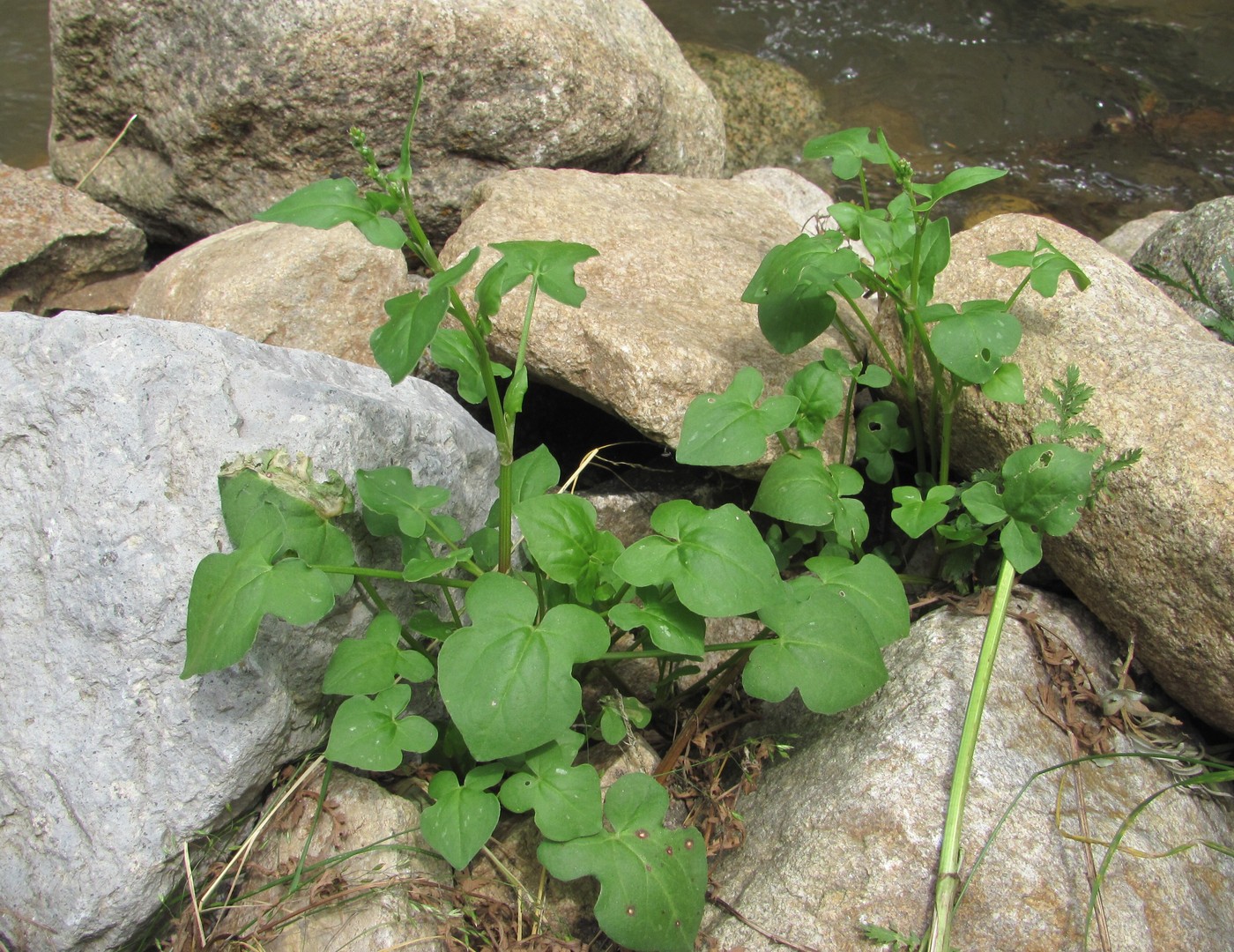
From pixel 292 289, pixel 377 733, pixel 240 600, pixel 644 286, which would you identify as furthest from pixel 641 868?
pixel 292 289

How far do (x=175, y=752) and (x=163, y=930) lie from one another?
0.41m

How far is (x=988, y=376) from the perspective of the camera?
7.64ft

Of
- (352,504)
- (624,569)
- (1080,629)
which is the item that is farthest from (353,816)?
(1080,629)

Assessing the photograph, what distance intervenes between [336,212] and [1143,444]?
2.02m

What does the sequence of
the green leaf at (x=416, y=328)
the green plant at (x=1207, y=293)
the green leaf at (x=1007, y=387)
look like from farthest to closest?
the green plant at (x=1207, y=293)
the green leaf at (x=1007, y=387)
the green leaf at (x=416, y=328)

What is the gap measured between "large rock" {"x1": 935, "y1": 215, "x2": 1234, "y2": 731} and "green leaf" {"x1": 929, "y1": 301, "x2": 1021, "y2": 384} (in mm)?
364

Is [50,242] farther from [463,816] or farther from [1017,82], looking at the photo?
[1017,82]

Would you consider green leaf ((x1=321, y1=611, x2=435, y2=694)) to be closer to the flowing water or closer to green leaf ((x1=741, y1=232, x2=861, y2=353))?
green leaf ((x1=741, y1=232, x2=861, y2=353))

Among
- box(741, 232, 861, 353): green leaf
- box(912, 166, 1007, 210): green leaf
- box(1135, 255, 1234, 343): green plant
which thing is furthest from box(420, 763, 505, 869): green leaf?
box(1135, 255, 1234, 343): green plant

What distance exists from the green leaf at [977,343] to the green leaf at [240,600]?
153 cm

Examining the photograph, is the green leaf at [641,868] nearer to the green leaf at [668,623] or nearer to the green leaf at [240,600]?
the green leaf at [668,623]

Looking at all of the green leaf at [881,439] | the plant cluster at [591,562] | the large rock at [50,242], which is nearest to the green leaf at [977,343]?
the plant cluster at [591,562]

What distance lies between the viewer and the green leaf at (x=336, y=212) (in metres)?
1.75

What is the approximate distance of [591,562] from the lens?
7.06ft
